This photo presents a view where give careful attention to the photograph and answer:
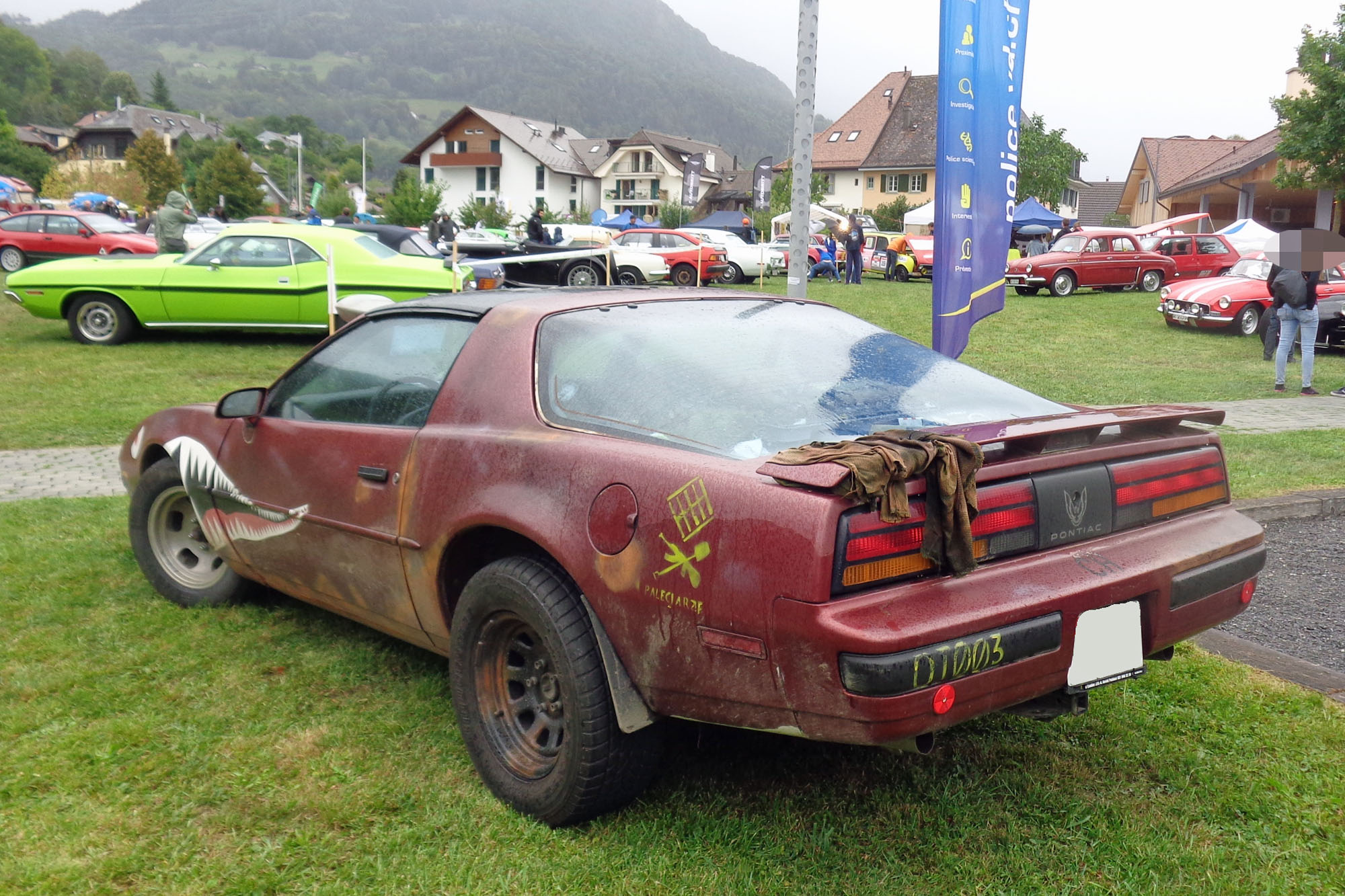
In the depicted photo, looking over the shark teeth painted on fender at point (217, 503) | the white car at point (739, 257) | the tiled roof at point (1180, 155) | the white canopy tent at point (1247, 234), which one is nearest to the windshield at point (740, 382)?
the shark teeth painted on fender at point (217, 503)

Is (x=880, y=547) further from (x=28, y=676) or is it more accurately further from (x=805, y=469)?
(x=28, y=676)

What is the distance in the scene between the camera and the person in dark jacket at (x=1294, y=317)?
1055cm

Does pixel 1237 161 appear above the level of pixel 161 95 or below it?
below

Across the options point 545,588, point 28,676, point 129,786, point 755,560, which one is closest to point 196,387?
point 28,676

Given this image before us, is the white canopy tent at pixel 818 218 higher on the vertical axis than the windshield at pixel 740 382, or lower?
higher

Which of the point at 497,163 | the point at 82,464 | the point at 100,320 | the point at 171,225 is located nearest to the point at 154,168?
the point at 497,163

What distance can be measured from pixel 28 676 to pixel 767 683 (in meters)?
2.81

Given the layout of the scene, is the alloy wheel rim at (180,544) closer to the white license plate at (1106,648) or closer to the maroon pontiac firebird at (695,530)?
the maroon pontiac firebird at (695,530)

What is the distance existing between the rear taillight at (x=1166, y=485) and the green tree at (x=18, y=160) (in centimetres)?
10102

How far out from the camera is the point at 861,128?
73562 millimetres

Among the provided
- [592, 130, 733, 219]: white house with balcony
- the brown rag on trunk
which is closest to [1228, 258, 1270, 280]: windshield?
the brown rag on trunk

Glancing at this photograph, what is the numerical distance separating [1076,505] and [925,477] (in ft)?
1.80

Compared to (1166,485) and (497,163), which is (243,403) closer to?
(1166,485)

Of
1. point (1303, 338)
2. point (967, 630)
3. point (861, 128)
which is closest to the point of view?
point (967, 630)
